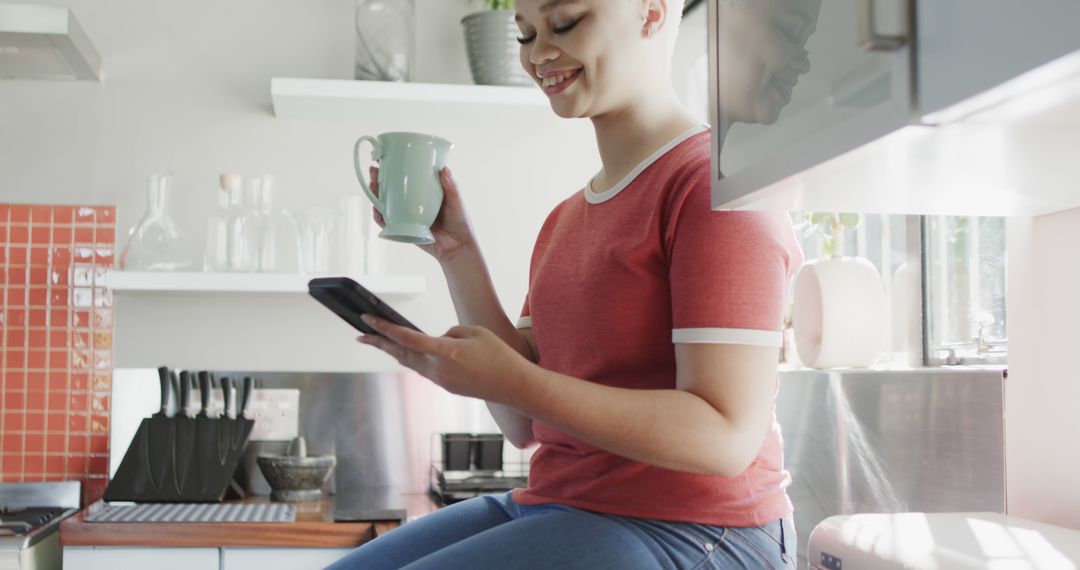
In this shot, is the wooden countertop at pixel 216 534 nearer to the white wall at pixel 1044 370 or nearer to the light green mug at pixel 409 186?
the light green mug at pixel 409 186

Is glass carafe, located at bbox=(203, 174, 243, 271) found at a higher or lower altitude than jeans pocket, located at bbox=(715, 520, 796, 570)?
higher

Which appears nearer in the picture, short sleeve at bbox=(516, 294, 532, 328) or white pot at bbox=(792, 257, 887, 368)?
short sleeve at bbox=(516, 294, 532, 328)

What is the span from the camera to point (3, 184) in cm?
255

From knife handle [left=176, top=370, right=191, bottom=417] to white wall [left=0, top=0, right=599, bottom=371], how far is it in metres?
0.11

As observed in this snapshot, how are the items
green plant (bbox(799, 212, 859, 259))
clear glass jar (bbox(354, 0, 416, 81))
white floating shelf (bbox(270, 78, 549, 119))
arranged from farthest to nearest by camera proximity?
clear glass jar (bbox(354, 0, 416, 81))
white floating shelf (bbox(270, 78, 549, 119))
green plant (bbox(799, 212, 859, 259))

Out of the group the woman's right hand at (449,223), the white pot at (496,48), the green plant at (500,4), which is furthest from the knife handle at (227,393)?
the woman's right hand at (449,223)

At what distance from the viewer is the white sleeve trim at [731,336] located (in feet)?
3.18

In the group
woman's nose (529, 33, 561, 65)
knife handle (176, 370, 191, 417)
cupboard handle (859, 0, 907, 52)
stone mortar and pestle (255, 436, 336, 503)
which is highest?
woman's nose (529, 33, 561, 65)

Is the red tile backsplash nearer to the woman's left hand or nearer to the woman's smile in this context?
the woman's smile

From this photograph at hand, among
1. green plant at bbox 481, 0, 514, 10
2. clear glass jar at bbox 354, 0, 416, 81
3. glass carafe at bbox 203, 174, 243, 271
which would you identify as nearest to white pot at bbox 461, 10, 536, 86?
green plant at bbox 481, 0, 514, 10

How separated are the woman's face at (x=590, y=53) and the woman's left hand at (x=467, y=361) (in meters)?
0.36

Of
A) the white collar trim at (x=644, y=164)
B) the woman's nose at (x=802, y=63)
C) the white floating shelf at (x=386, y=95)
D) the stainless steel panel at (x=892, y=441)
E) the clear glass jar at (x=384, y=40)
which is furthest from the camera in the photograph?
the clear glass jar at (x=384, y=40)

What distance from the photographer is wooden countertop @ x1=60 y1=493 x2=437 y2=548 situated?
2057mm

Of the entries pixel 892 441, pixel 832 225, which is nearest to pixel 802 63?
pixel 892 441
